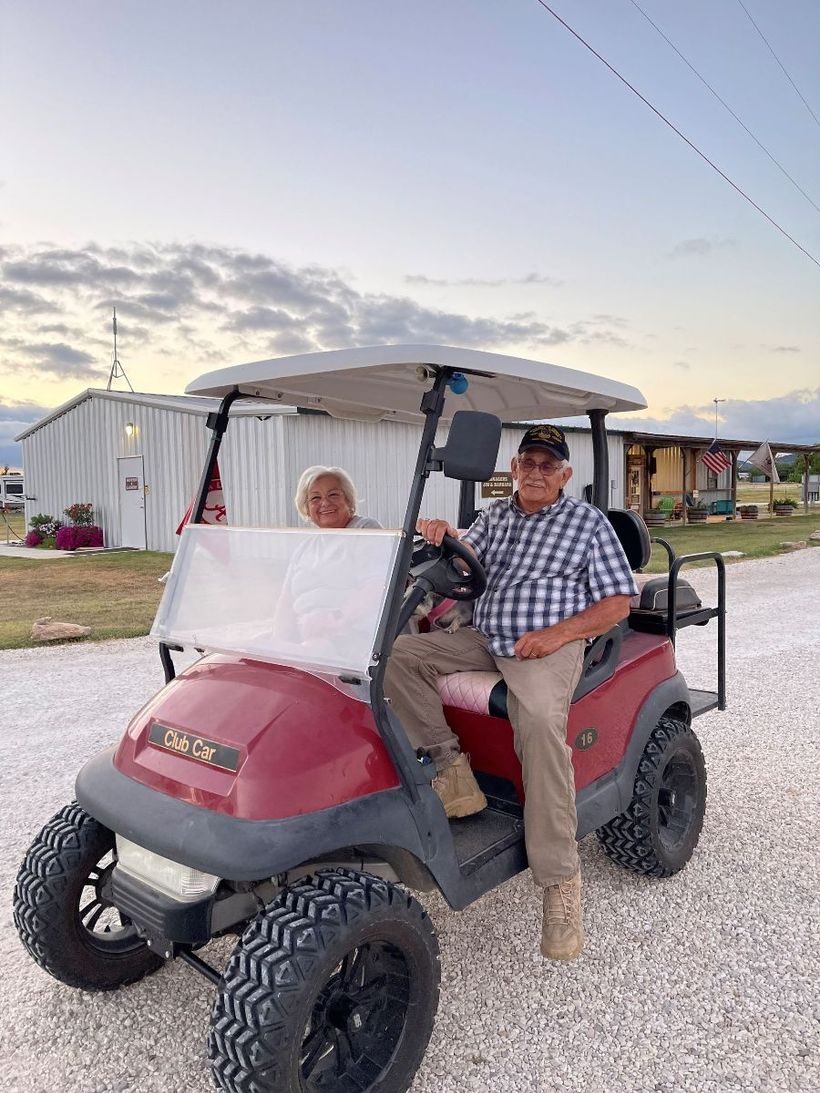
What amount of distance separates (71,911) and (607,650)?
1.92 metres

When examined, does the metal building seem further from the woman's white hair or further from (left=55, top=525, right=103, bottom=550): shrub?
the woman's white hair

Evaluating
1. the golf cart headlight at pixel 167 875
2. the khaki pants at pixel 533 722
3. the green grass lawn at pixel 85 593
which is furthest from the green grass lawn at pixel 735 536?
the golf cart headlight at pixel 167 875

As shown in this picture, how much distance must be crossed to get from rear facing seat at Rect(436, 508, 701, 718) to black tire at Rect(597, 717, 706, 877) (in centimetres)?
44

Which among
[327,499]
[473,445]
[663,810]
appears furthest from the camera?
[327,499]

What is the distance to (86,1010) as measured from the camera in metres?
2.35

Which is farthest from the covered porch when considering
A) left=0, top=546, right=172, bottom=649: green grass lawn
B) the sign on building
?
left=0, top=546, right=172, bottom=649: green grass lawn

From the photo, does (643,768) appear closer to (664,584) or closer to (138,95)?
(664,584)

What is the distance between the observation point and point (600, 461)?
3.52 m

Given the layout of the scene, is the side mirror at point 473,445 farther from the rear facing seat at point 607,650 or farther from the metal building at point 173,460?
the metal building at point 173,460

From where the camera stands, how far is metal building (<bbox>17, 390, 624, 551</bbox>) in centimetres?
1427

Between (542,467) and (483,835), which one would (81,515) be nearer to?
(542,467)

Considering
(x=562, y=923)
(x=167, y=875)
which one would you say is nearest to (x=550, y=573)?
(x=562, y=923)

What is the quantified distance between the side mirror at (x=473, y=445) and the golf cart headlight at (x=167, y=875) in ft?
3.76

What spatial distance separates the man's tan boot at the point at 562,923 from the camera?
248 centimetres
